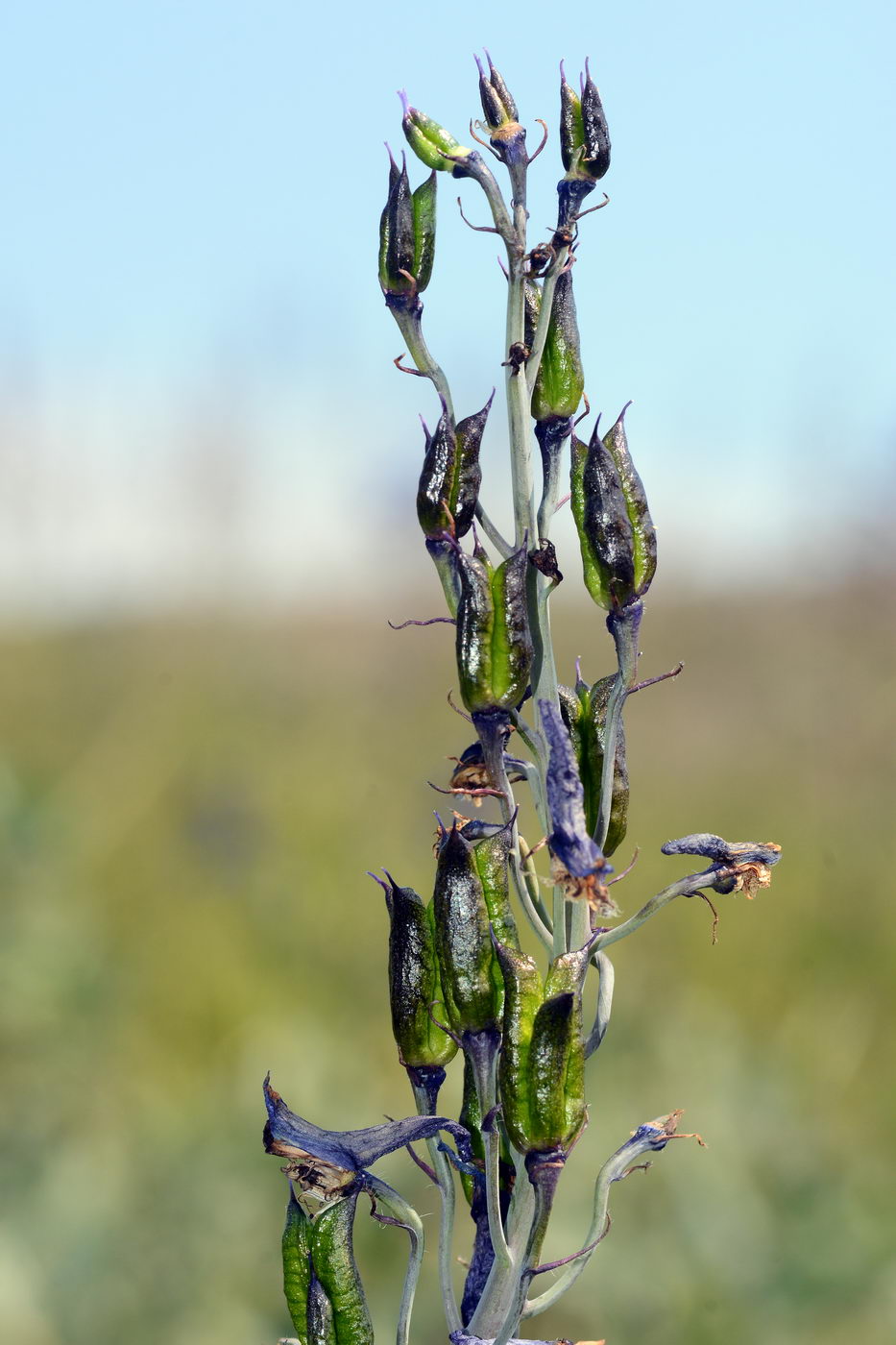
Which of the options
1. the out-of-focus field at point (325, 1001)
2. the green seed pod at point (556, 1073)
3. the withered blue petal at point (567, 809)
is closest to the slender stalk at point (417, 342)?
the withered blue petal at point (567, 809)

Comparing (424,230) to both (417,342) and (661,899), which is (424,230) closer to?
(417,342)

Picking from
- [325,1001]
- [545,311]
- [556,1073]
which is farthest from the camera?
[325,1001]

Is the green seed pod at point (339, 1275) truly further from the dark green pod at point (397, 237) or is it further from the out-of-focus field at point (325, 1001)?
the out-of-focus field at point (325, 1001)

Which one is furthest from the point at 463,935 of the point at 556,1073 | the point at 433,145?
the point at 433,145

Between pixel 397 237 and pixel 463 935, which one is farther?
pixel 397 237

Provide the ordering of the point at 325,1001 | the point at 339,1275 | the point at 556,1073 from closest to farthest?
the point at 556,1073
the point at 339,1275
the point at 325,1001

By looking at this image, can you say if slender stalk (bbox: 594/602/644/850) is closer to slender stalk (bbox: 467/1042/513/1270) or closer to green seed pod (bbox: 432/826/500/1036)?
green seed pod (bbox: 432/826/500/1036)

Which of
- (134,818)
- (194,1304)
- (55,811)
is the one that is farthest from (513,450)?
(134,818)
